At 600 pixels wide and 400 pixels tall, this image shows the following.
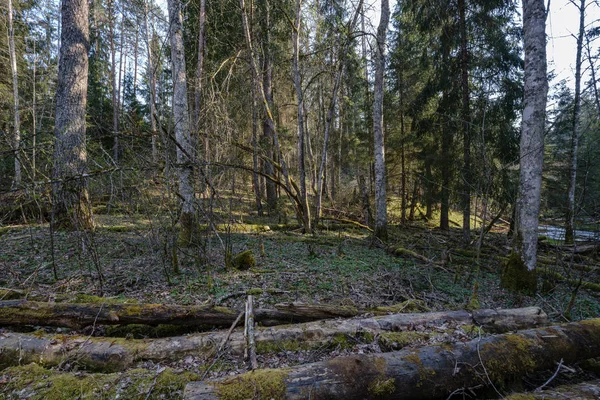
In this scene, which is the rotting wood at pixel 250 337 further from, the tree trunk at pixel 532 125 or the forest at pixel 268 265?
the tree trunk at pixel 532 125

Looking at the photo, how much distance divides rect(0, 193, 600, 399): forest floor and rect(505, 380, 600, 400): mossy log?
4.12ft

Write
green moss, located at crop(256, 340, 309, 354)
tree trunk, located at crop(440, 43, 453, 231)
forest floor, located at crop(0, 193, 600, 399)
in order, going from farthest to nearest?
tree trunk, located at crop(440, 43, 453, 231) < green moss, located at crop(256, 340, 309, 354) < forest floor, located at crop(0, 193, 600, 399)

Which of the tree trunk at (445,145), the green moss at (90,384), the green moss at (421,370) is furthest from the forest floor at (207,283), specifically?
the tree trunk at (445,145)

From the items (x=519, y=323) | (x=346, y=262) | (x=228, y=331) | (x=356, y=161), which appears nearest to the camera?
(x=228, y=331)

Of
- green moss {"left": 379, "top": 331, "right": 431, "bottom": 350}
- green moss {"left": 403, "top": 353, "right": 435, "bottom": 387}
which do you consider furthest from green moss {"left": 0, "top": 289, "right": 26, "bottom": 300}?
green moss {"left": 403, "top": 353, "right": 435, "bottom": 387}

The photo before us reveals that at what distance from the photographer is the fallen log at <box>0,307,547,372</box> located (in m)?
2.71

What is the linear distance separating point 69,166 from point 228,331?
12.5 ft

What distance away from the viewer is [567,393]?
7.95ft

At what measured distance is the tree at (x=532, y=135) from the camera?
5.45 m

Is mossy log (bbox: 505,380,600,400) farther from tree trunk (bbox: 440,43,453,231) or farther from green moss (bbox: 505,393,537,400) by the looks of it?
tree trunk (bbox: 440,43,453,231)

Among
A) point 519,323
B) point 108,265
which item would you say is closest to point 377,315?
point 519,323

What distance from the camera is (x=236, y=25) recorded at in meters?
11.0

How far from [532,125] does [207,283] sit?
265 inches

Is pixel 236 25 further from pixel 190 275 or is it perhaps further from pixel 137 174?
pixel 190 275
